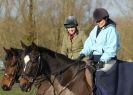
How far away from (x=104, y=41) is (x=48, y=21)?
24.7 m

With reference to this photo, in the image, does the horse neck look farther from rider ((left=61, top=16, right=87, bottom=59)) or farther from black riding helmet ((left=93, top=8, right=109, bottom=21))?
A: rider ((left=61, top=16, right=87, bottom=59))

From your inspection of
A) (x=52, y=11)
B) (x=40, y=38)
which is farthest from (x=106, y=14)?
(x=52, y=11)

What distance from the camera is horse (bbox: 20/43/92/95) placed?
23.7ft

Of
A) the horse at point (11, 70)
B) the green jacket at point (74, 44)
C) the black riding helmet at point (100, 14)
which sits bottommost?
the horse at point (11, 70)

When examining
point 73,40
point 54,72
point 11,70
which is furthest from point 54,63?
point 73,40

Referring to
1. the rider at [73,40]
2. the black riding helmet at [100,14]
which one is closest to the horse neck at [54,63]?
the black riding helmet at [100,14]

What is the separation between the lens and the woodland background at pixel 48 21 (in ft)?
99.8

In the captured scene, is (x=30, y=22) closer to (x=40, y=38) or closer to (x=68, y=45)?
(x=40, y=38)

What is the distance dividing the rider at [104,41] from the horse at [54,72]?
1.14 ft

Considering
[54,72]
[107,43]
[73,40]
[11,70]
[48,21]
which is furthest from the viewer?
[48,21]

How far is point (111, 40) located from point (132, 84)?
3.08ft

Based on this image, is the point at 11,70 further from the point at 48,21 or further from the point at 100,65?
the point at 48,21

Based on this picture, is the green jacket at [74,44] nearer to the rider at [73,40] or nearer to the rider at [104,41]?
the rider at [73,40]

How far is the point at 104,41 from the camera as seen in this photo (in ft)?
24.2
